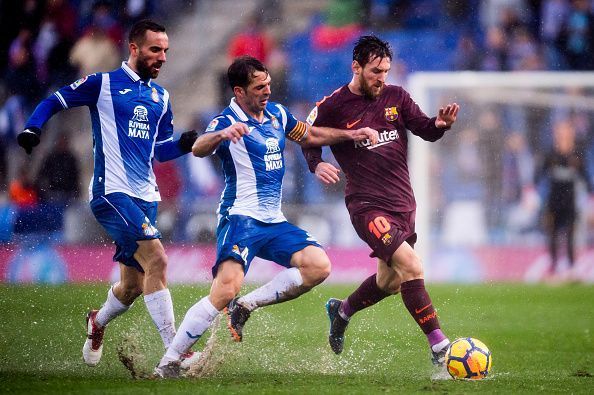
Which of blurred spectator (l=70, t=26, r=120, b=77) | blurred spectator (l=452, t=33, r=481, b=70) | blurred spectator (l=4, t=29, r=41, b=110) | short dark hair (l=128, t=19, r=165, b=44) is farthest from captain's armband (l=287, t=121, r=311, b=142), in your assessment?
blurred spectator (l=452, t=33, r=481, b=70)

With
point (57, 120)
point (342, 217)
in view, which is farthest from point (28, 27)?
point (342, 217)

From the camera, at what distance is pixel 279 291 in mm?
8375

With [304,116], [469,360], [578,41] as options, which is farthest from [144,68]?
[578,41]

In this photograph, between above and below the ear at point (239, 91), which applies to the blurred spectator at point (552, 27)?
above

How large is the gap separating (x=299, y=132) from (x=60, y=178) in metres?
7.99

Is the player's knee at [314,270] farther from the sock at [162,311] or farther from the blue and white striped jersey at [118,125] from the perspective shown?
the blue and white striped jersey at [118,125]

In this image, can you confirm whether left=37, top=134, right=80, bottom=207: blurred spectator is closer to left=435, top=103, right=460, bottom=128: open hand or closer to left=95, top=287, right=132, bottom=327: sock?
left=95, top=287, right=132, bottom=327: sock

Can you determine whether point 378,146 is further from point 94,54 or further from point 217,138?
point 94,54

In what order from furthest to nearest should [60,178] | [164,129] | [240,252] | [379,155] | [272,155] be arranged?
[60,178] → [379,155] → [164,129] → [272,155] → [240,252]

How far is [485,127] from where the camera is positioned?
17.1m

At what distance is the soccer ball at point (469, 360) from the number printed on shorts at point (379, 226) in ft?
3.58

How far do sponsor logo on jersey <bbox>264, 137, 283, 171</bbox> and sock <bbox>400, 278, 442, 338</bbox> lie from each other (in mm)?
1321

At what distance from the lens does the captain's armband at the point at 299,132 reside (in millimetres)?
8555

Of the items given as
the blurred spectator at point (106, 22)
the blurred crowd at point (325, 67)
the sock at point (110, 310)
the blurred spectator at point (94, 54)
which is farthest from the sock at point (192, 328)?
the blurred spectator at point (106, 22)
